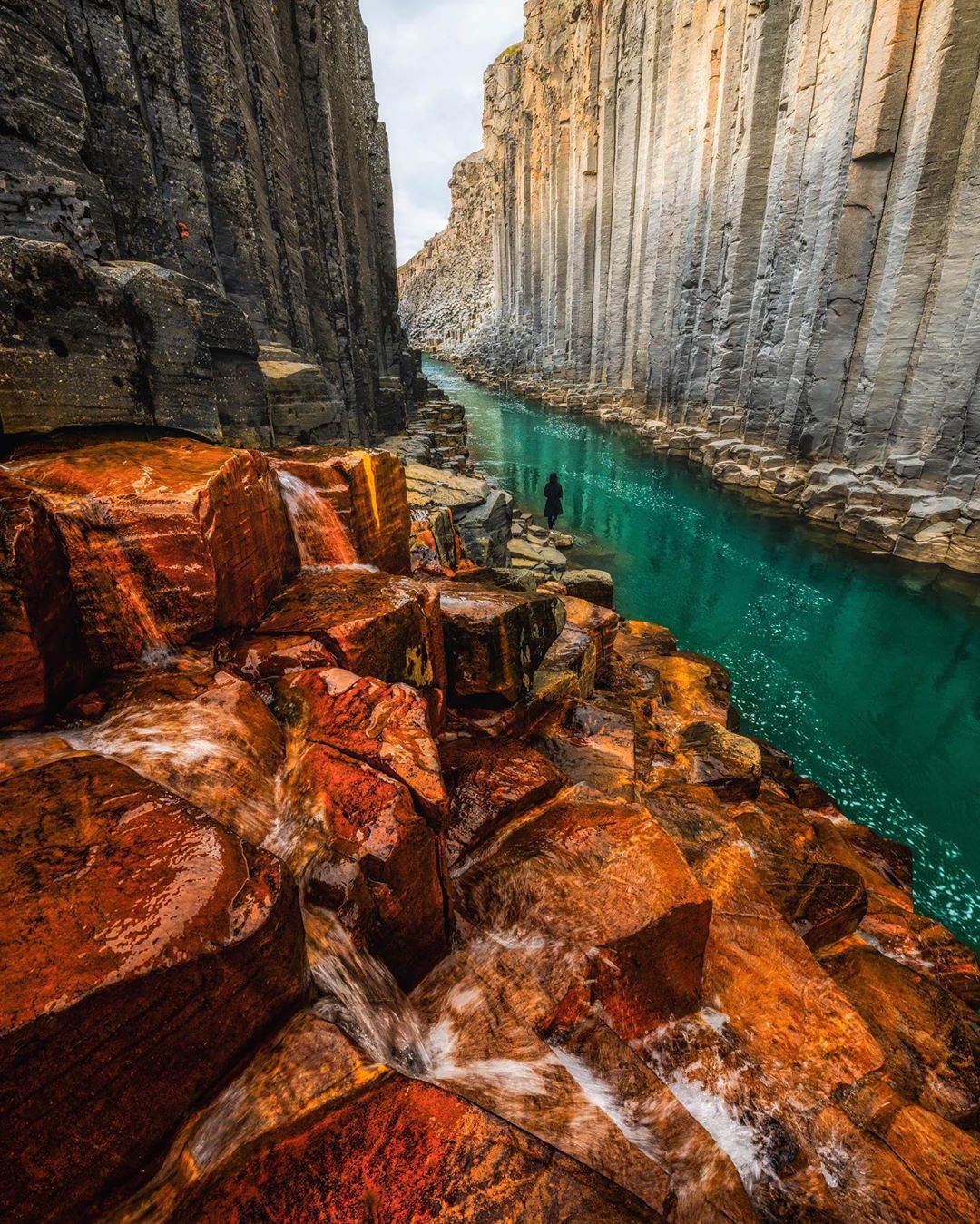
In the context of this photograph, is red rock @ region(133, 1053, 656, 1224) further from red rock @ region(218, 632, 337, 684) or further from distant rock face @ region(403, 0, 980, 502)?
distant rock face @ region(403, 0, 980, 502)

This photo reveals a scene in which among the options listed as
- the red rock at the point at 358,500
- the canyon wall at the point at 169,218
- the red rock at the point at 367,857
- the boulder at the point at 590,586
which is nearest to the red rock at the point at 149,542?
the red rock at the point at 358,500

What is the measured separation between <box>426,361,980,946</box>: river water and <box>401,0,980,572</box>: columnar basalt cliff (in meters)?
1.69

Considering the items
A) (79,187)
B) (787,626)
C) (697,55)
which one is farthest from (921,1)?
(79,187)

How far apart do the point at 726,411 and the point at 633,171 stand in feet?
57.1

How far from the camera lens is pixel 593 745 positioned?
4578 mm

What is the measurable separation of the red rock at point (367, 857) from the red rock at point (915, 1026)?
2785mm

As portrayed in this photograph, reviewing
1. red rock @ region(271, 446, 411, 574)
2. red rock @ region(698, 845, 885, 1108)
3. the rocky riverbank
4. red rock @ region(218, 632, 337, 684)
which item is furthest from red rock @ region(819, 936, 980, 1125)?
red rock @ region(271, 446, 411, 574)

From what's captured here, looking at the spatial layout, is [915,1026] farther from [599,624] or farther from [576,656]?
[599,624]

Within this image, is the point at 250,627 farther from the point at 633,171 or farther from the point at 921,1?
the point at 633,171

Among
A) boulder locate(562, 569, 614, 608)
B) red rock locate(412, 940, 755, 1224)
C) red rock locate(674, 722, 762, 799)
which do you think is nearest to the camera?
red rock locate(412, 940, 755, 1224)

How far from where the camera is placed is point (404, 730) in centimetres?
283

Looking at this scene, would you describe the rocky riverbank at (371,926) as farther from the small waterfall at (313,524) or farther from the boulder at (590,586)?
the boulder at (590,586)

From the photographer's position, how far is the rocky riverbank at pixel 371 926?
140 centimetres

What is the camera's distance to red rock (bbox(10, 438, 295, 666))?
2709 mm
